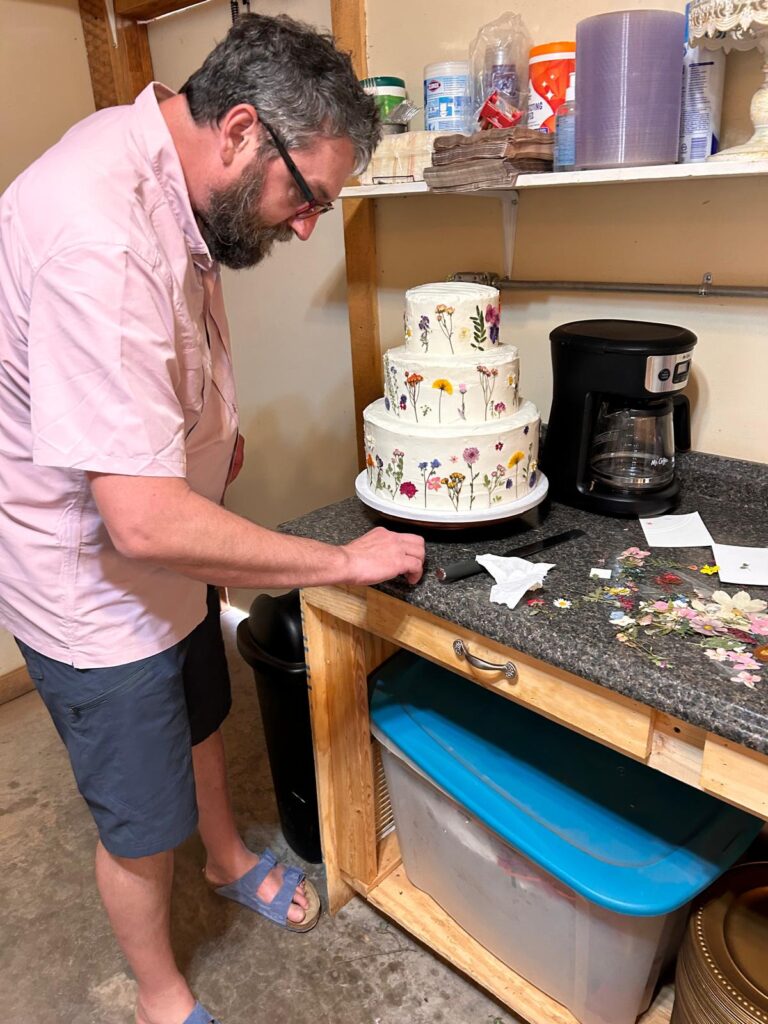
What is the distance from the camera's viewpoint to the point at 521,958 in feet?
4.23

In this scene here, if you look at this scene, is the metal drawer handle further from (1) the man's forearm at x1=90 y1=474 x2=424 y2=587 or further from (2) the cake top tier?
(2) the cake top tier

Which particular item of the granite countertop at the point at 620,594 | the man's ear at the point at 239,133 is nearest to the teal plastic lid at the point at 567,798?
the granite countertop at the point at 620,594

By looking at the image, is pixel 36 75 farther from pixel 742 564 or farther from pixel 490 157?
pixel 742 564

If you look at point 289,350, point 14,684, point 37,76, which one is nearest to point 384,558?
point 289,350

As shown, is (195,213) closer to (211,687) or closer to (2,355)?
(2,355)

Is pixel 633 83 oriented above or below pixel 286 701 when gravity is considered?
above

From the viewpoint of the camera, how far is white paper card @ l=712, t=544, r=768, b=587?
1017 millimetres

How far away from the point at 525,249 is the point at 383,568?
2.58 ft

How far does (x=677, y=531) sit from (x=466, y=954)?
33.9 inches

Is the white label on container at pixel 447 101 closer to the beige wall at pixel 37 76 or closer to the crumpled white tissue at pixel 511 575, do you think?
the crumpled white tissue at pixel 511 575

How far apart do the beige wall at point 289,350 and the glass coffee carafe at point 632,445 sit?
2.80ft

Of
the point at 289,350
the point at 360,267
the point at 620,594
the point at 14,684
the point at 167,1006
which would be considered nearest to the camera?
the point at 620,594

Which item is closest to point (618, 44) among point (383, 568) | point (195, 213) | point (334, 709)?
point (195, 213)

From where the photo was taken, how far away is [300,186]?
3.09ft
